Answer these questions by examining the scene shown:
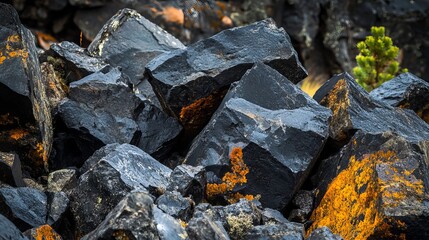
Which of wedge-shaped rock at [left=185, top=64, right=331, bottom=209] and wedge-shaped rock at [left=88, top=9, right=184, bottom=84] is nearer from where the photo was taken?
wedge-shaped rock at [left=185, top=64, right=331, bottom=209]

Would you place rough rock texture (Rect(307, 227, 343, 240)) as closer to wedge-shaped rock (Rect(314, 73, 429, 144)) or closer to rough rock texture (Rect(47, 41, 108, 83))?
wedge-shaped rock (Rect(314, 73, 429, 144))

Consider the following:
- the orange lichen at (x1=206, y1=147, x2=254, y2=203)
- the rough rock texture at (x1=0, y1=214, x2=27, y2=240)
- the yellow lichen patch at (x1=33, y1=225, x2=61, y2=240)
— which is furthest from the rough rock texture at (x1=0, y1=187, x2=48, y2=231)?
the orange lichen at (x1=206, y1=147, x2=254, y2=203)

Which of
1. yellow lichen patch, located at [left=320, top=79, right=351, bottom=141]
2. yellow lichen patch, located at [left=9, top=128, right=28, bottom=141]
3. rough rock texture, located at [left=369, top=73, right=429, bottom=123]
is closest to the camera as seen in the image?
yellow lichen patch, located at [left=9, top=128, right=28, bottom=141]

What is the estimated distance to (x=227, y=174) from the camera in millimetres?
5633

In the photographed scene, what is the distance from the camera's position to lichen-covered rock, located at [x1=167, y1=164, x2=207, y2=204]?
510cm

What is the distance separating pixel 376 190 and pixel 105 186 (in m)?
2.09

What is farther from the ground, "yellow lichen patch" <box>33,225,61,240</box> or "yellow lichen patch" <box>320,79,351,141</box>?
"yellow lichen patch" <box>320,79,351,141</box>

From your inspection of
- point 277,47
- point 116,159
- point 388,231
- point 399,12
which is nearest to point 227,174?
point 116,159

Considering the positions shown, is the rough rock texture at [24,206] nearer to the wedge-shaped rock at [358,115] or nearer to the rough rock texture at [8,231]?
the rough rock texture at [8,231]

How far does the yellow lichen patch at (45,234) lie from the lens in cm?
451

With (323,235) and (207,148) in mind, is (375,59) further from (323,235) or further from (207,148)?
(323,235)

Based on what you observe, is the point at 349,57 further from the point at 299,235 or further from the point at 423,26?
the point at 299,235

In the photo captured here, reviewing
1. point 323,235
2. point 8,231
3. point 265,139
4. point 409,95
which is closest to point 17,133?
point 8,231

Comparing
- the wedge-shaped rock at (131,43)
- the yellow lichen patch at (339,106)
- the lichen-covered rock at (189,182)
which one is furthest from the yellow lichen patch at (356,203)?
the wedge-shaped rock at (131,43)
